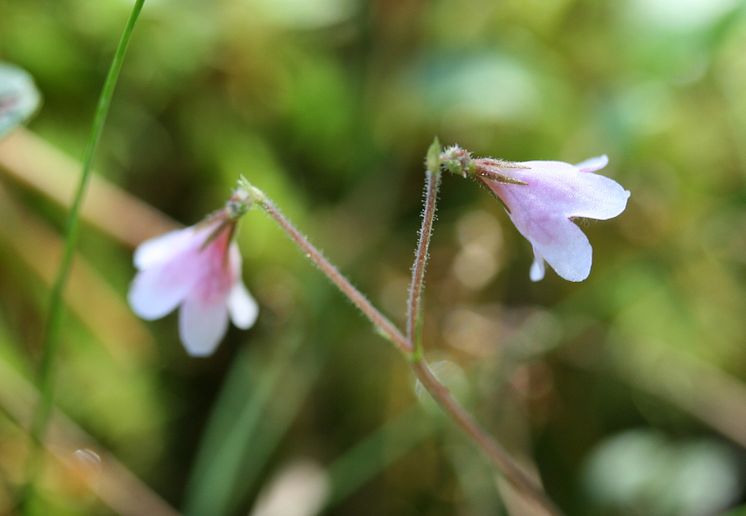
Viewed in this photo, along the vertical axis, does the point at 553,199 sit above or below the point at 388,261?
below

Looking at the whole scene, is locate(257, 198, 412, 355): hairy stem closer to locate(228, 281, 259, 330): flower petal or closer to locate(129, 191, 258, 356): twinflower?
locate(129, 191, 258, 356): twinflower

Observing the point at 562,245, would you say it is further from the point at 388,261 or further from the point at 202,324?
the point at 388,261

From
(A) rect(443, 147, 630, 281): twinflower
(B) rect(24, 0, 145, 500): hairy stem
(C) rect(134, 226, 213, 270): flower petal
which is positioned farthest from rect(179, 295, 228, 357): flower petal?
(A) rect(443, 147, 630, 281): twinflower

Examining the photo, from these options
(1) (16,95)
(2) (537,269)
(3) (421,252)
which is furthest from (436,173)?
(1) (16,95)

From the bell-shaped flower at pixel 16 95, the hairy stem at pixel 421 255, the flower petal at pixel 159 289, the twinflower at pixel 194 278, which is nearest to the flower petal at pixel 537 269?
the hairy stem at pixel 421 255

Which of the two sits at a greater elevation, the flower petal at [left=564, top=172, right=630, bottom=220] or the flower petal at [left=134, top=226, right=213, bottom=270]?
the flower petal at [left=134, top=226, right=213, bottom=270]

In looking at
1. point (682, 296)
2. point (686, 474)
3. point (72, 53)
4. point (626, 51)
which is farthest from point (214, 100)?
point (686, 474)
